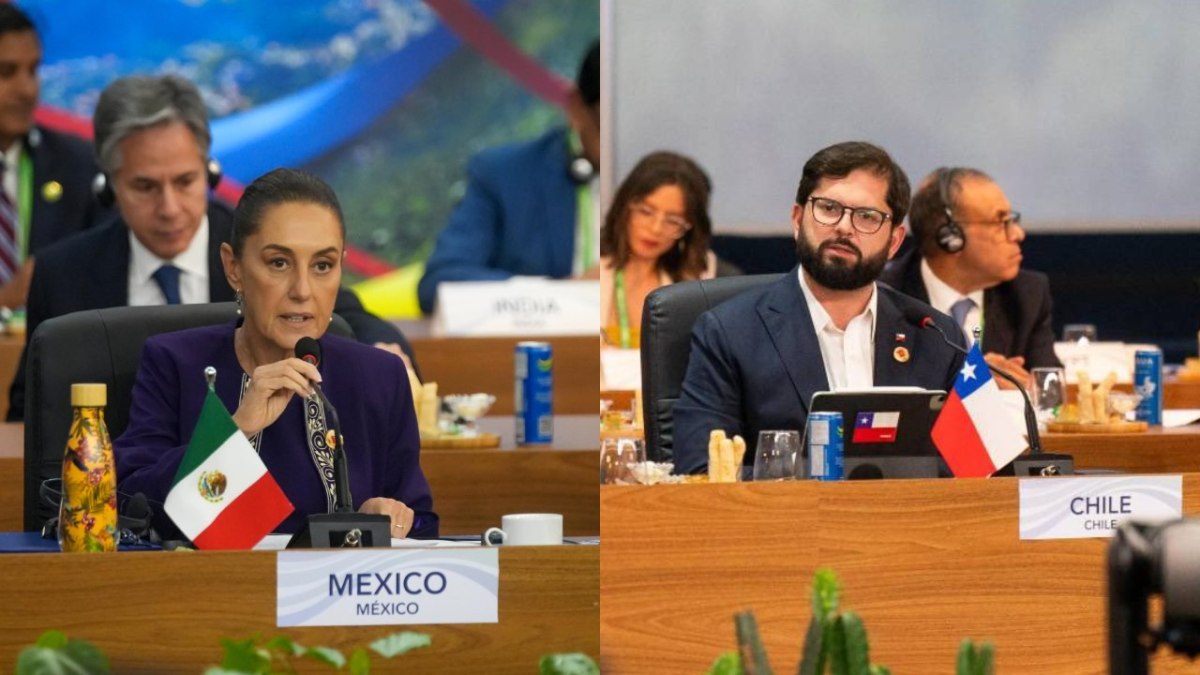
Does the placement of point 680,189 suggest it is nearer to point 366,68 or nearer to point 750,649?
point 750,649

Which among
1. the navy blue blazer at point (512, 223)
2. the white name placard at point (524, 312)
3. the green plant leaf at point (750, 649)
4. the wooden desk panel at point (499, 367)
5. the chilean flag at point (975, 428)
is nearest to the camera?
the green plant leaf at point (750, 649)

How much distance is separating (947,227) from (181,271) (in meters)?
1.14

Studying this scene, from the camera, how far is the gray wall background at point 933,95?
3.06 meters

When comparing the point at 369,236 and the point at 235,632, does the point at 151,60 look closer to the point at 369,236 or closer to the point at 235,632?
the point at 369,236

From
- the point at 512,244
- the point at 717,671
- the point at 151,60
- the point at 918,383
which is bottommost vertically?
the point at 717,671

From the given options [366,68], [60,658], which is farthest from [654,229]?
[366,68]

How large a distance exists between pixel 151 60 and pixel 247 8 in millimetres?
418

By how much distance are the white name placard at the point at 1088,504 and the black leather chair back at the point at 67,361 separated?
960mm

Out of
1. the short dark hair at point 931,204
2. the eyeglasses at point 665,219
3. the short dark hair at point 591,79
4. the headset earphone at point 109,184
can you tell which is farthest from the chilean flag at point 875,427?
the short dark hair at point 591,79

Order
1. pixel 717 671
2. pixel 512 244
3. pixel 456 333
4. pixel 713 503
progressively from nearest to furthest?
pixel 717 671 < pixel 713 503 < pixel 456 333 < pixel 512 244

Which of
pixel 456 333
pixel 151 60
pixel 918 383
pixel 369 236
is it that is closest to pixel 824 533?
pixel 918 383

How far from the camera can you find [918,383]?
2.83 m

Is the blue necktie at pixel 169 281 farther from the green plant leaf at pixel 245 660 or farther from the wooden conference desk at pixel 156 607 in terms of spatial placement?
the green plant leaf at pixel 245 660

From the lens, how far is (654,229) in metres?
3.17
